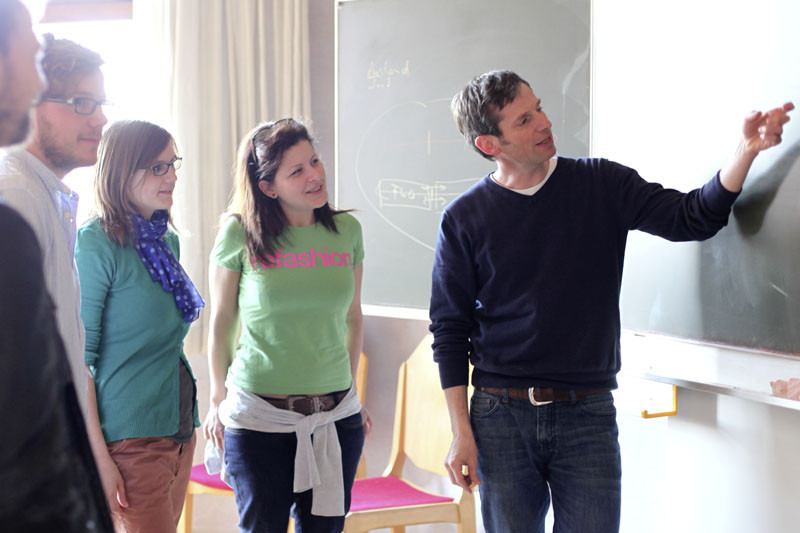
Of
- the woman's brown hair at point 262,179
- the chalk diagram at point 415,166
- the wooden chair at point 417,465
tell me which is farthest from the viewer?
the chalk diagram at point 415,166

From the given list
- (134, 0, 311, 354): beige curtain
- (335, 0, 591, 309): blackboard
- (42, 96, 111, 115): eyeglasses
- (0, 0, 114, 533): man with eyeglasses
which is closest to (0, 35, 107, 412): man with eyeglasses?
(42, 96, 111, 115): eyeglasses

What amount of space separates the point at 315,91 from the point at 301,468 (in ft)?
5.96

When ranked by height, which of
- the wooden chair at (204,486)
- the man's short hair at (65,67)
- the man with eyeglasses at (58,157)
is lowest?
the wooden chair at (204,486)

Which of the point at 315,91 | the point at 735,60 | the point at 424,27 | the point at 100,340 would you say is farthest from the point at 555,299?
the point at 315,91

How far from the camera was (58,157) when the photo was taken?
62cm

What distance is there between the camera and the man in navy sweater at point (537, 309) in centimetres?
131

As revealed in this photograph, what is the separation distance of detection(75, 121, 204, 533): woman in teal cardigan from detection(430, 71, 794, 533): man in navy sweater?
0.61m

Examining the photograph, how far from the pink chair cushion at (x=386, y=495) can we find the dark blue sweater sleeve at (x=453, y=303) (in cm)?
82

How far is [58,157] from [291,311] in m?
1.05

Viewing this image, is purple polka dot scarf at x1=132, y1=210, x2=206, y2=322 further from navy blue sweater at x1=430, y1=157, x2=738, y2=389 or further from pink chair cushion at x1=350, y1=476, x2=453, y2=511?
pink chair cushion at x1=350, y1=476, x2=453, y2=511

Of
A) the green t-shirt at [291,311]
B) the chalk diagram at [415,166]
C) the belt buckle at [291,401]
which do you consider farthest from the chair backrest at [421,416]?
the belt buckle at [291,401]

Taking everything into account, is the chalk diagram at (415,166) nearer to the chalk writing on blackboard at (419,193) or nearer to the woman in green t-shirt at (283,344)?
the chalk writing on blackboard at (419,193)

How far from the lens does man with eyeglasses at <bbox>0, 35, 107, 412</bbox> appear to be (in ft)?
1.68

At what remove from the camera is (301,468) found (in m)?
1.59
